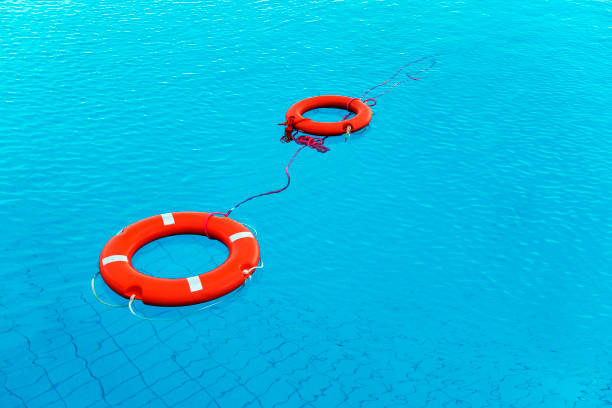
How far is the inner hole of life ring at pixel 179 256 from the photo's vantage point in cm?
533

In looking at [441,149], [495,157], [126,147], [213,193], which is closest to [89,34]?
[126,147]

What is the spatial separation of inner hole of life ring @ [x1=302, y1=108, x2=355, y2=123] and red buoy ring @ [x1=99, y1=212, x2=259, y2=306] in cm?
280

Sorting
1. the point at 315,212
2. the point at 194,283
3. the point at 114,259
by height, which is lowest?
the point at 315,212

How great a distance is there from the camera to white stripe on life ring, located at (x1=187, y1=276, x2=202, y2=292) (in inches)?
A: 193

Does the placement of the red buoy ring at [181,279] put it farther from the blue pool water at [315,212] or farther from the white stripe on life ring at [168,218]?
the blue pool water at [315,212]

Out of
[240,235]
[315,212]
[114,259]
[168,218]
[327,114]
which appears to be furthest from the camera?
[327,114]

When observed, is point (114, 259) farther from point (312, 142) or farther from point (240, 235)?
point (312, 142)

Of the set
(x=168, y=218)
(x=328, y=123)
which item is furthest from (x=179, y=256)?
(x=328, y=123)

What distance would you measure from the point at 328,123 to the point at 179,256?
298 centimetres

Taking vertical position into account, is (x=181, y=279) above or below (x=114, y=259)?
below

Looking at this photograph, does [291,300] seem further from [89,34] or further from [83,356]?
[89,34]

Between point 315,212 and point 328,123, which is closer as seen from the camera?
point 315,212

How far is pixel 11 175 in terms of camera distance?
6.57 m

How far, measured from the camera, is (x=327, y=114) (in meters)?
8.09
